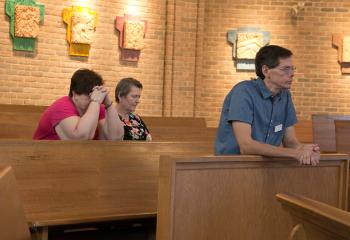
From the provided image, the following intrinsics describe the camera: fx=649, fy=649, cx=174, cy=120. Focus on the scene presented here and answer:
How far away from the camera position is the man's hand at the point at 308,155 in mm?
3691

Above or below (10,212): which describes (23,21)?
above

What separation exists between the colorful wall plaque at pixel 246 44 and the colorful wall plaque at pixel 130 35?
1.68 metres

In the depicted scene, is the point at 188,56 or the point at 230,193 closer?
the point at 230,193

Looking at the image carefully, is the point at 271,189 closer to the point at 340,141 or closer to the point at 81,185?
the point at 81,185

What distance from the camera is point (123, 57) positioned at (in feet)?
33.9

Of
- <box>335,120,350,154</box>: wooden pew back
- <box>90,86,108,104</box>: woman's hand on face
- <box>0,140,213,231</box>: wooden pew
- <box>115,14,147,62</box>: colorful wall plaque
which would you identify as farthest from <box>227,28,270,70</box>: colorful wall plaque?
<box>90,86,108,104</box>: woman's hand on face

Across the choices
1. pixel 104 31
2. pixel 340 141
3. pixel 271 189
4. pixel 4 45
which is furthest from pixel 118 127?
pixel 104 31

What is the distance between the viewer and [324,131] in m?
6.92

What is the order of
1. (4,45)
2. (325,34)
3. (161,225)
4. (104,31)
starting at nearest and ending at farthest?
(161,225)
(4,45)
(104,31)
(325,34)

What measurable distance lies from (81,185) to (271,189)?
135cm

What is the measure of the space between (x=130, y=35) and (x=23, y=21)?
5.88 ft

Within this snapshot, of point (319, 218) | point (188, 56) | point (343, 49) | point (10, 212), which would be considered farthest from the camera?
point (343, 49)

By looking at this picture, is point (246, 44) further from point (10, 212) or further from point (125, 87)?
point (10, 212)

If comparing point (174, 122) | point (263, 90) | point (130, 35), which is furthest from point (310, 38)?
point (263, 90)
